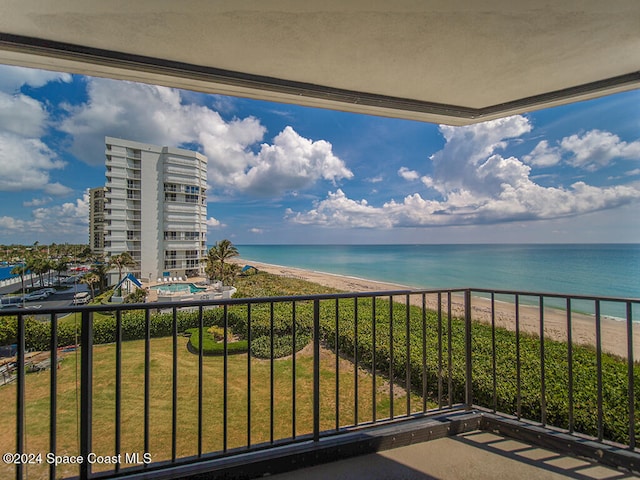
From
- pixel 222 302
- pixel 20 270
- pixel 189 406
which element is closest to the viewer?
pixel 222 302

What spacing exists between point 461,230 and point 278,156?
22163mm

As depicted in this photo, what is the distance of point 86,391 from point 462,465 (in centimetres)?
172

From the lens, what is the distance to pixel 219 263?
751 inches

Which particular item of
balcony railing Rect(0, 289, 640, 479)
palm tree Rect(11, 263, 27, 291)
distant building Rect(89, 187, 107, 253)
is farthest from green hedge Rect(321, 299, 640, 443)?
distant building Rect(89, 187, 107, 253)

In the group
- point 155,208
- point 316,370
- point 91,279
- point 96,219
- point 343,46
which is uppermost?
point 155,208

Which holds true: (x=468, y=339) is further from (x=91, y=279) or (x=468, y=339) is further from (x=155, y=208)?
(x=155, y=208)

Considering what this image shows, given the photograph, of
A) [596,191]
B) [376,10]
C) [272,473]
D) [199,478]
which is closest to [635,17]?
[376,10]

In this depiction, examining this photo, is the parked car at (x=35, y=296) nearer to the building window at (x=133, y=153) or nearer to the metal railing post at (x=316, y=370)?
the metal railing post at (x=316, y=370)

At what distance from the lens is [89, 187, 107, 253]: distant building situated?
71.3 feet

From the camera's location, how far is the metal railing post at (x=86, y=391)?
3.84 feet

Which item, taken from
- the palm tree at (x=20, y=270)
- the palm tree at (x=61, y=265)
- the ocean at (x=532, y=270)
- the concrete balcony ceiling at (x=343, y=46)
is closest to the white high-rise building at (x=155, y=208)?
the palm tree at (x=61, y=265)

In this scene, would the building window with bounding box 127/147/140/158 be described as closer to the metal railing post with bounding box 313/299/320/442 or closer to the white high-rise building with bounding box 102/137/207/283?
the white high-rise building with bounding box 102/137/207/283

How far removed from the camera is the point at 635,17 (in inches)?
52.1

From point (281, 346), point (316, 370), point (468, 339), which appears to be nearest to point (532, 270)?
point (281, 346)
